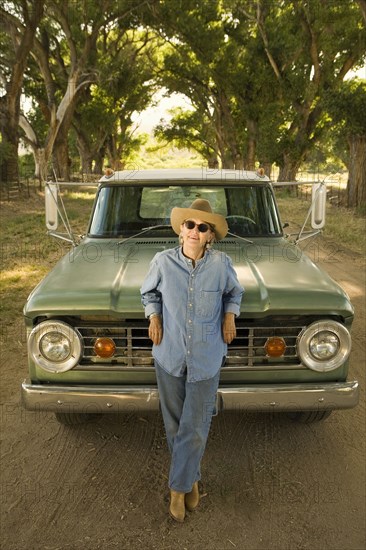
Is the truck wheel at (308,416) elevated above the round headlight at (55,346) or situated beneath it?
situated beneath

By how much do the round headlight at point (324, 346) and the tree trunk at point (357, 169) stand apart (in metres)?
14.1

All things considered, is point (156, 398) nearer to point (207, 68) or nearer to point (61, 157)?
point (61, 157)

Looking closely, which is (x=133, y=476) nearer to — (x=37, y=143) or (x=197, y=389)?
(x=197, y=389)

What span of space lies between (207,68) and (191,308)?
26261 millimetres

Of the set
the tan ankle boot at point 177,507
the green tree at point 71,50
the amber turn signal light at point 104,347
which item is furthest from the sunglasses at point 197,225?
the green tree at point 71,50

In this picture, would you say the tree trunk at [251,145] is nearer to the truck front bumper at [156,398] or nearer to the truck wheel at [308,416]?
the truck wheel at [308,416]

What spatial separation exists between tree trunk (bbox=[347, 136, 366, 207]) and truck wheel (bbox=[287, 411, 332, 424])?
13.5 meters

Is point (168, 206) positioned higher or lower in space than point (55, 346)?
higher

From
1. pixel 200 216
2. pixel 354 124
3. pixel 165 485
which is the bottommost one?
pixel 165 485

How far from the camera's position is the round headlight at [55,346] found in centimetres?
298

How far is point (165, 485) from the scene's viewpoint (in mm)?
3191

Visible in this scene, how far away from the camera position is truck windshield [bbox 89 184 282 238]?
438 centimetres

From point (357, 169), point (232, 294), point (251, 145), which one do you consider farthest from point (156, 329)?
point (251, 145)

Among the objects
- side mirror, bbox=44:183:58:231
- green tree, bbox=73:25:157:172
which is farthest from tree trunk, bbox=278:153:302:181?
side mirror, bbox=44:183:58:231
